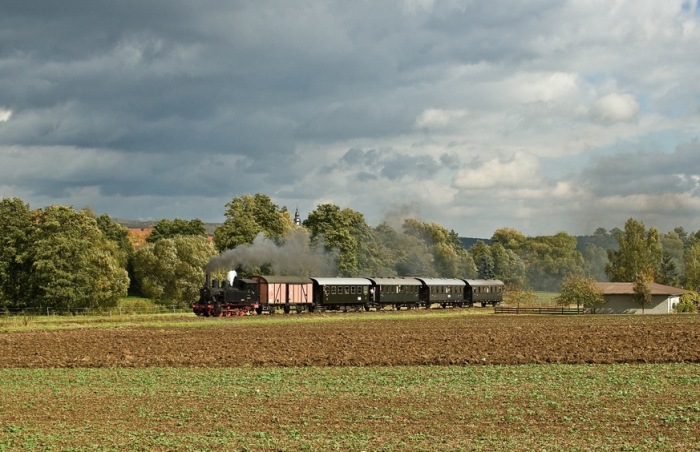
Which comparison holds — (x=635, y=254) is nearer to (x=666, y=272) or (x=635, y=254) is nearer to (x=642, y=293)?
(x=666, y=272)

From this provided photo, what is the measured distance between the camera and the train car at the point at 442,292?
92.4 metres

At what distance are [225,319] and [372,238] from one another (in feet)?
222

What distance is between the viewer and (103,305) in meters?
80.4

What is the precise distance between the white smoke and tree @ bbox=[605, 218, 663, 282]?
40.4 metres

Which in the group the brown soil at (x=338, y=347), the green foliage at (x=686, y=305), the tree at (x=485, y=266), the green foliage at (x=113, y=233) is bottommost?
the brown soil at (x=338, y=347)

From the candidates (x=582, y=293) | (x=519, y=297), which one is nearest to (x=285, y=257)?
(x=582, y=293)

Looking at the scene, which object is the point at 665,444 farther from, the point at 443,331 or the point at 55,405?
the point at 443,331

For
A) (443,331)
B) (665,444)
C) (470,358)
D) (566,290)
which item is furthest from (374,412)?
(566,290)

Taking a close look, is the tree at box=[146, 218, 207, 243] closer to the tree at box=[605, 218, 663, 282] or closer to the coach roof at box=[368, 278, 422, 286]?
the coach roof at box=[368, 278, 422, 286]

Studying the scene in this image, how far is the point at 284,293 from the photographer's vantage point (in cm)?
7475

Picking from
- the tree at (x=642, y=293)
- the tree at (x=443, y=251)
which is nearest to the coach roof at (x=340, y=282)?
the tree at (x=642, y=293)

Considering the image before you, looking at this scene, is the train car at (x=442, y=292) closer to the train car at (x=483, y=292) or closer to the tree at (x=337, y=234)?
the train car at (x=483, y=292)

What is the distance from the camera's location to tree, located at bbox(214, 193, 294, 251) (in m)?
107

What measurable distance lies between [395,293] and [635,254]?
44416 mm
